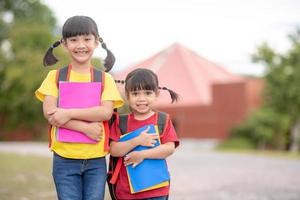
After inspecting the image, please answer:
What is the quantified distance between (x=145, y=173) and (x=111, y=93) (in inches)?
18.9

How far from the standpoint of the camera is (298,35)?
81.4ft

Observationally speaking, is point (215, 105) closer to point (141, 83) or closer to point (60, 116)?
point (141, 83)

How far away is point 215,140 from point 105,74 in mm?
23850

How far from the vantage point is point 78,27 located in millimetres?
3033

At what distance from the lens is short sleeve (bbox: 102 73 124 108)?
3.04 m

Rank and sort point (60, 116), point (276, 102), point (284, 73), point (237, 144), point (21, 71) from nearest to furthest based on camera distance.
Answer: point (60, 116) < point (284, 73) < point (276, 102) < point (237, 144) < point (21, 71)

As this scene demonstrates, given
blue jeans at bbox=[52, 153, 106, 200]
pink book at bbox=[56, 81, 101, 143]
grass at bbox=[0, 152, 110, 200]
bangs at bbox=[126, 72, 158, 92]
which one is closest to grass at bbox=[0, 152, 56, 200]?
grass at bbox=[0, 152, 110, 200]

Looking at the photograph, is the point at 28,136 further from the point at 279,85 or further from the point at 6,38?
the point at 279,85

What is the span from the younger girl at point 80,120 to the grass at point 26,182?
3.03 m

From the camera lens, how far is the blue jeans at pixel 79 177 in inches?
118

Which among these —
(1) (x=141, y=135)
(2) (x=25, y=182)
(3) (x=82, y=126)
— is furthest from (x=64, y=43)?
(2) (x=25, y=182)

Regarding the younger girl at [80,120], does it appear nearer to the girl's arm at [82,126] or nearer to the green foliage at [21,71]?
the girl's arm at [82,126]

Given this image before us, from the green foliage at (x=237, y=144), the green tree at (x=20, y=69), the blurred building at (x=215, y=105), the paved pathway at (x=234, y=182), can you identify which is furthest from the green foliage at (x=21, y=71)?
the paved pathway at (x=234, y=182)

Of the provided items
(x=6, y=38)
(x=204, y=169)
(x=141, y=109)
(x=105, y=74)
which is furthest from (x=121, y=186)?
(x=6, y=38)
